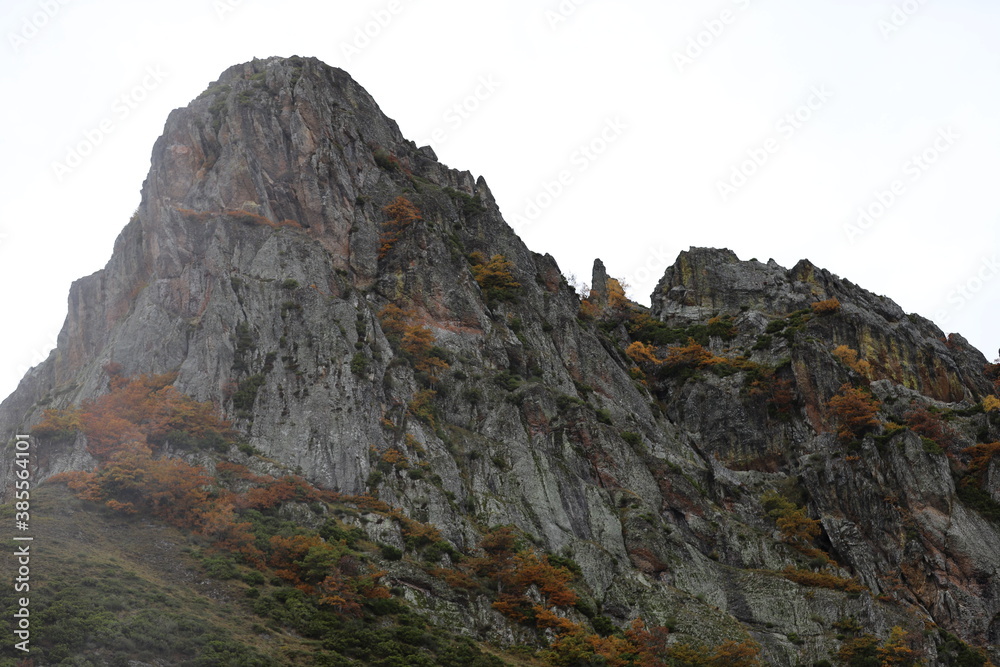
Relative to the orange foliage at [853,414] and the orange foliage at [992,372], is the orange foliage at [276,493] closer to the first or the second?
the orange foliage at [853,414]

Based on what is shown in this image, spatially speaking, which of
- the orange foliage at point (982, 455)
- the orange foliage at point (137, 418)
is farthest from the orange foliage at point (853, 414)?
the orange foliage at point (137, 418)

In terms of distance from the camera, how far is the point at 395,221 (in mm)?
82875

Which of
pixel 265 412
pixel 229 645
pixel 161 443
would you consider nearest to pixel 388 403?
pixel 265 412

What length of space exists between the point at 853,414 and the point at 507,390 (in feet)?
106

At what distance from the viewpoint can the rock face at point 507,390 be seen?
61438 mm

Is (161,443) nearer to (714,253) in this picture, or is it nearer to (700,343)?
(700,343)

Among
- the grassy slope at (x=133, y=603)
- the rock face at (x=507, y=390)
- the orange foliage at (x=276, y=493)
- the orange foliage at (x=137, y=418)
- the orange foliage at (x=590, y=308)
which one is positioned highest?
the orange foliage at (x=590, y=308)

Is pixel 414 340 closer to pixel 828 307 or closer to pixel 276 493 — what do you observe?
pixel 276 493

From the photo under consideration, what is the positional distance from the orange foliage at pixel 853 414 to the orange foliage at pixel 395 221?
42.5 m

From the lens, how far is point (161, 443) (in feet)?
184

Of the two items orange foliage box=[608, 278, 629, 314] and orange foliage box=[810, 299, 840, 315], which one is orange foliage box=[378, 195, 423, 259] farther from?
orange foliage box=[810, 299, 840, 315]

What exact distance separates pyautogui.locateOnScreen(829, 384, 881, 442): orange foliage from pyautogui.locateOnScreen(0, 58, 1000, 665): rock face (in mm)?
670

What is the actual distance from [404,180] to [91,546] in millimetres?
54646

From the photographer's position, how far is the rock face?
202 feet
